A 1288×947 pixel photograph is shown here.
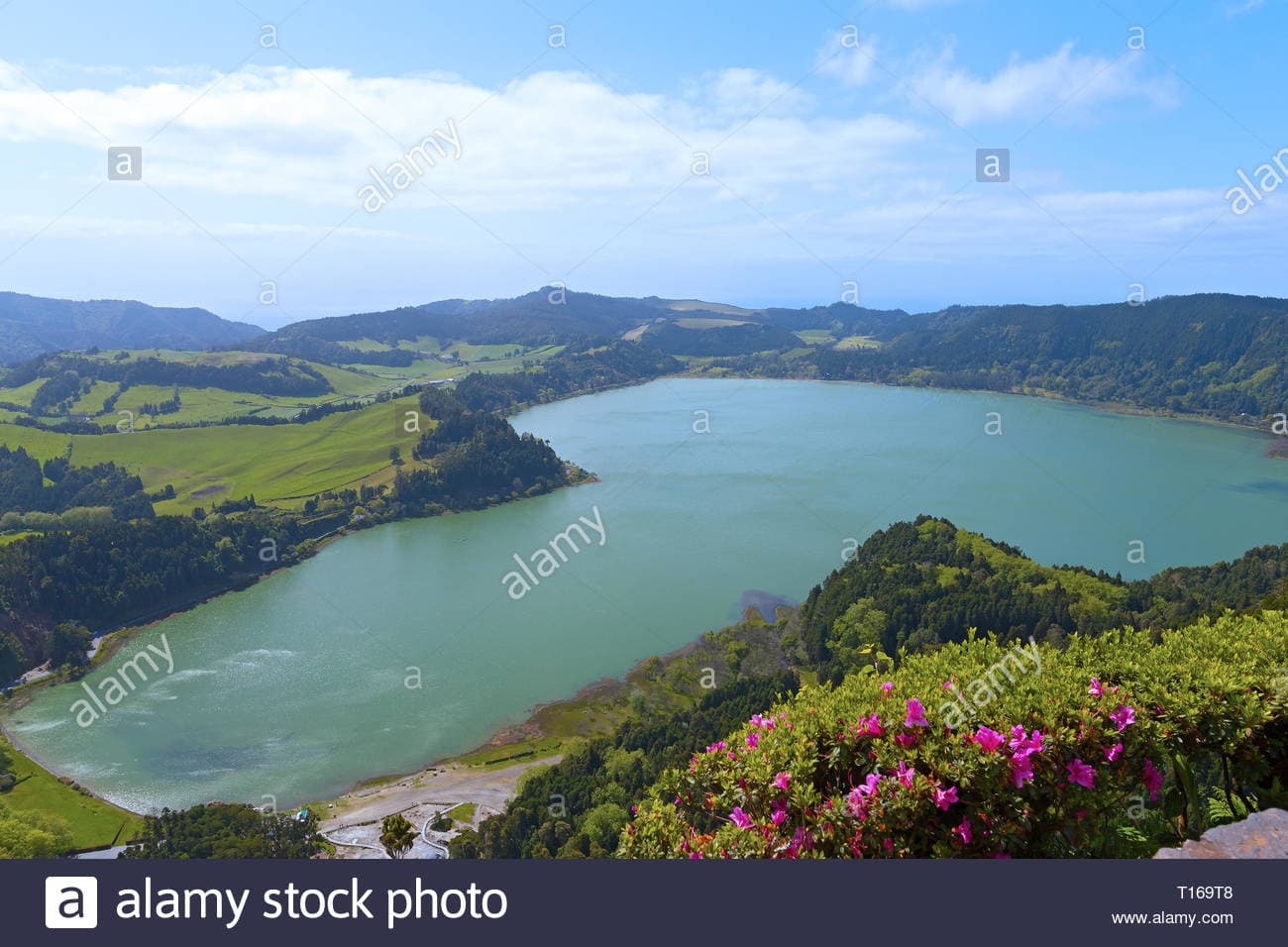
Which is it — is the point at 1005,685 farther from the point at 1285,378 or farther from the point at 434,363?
the point at 434,363

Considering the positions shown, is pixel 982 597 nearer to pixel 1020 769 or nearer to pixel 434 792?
pixel 434 792

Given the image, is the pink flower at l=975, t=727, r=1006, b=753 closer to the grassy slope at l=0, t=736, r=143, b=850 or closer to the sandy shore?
the sandy shore

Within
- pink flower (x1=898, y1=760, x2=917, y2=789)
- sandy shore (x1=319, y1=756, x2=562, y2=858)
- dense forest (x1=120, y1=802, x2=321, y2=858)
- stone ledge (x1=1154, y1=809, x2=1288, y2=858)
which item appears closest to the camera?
stone ledge (x1=1154, y1=809, x2=1288, y2=858)

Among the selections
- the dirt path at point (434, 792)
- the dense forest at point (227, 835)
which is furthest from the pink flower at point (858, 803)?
the dirt path at point (434, 792)

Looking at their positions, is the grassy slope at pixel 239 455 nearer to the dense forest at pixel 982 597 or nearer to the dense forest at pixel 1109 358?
the dense forest at pixel 982 597

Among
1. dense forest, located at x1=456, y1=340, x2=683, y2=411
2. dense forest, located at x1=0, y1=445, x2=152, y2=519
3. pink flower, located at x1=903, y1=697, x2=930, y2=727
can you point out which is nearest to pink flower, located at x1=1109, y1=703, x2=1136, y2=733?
pink flower, located at x1=903, y1=697, x2=930, y2=727

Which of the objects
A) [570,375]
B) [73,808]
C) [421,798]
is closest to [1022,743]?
[421,798]
